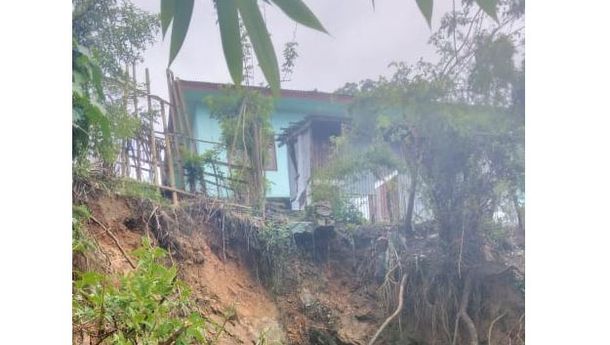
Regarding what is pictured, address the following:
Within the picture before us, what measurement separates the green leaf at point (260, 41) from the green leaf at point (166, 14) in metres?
0.17

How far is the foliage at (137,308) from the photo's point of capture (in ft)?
4.42


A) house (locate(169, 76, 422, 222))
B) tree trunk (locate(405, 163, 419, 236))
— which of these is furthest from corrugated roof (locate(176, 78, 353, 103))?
tree trunk (locate(405, 163, 419, 236))

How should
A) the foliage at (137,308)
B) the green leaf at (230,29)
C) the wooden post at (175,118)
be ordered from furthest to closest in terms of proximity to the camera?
1. the wooden post at (175,118)
2. the green leaf at (230,29)
3. the foliage at (137,308)

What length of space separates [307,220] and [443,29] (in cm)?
60

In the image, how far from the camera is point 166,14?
151 cm

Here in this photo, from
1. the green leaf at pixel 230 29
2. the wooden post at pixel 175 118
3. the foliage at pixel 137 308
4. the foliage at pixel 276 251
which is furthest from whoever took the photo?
the foliage at pixel 276 251

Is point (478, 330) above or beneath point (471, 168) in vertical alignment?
beneath

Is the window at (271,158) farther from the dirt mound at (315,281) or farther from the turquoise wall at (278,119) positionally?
the dirt mound at (315,281)

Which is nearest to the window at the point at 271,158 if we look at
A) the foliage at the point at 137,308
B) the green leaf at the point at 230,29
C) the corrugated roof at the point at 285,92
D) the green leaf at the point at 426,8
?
the corrugated roof at the point at 285,92

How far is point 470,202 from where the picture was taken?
1751 mm

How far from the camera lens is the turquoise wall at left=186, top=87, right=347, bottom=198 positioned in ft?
5.21
